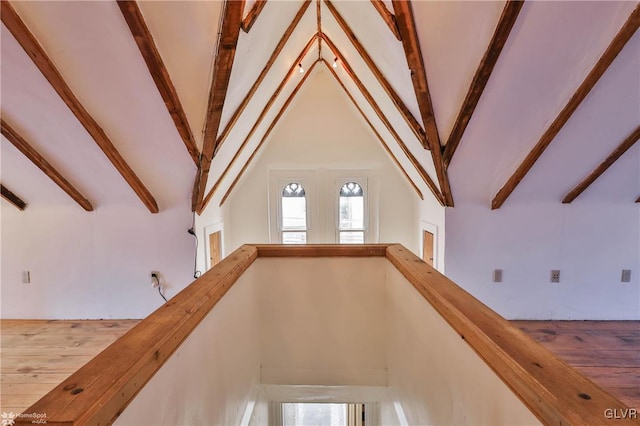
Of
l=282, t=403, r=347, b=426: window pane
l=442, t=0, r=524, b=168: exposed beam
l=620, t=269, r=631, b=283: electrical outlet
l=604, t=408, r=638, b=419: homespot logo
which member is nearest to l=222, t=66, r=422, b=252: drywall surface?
l=442, t=0, r=524, b=168: exposed beam

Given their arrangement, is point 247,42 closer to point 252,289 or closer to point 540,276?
point 252,289

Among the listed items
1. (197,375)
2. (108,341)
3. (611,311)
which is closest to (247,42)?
(197,375)

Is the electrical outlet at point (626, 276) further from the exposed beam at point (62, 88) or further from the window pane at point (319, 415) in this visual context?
the exposed beam at point (62, 88)

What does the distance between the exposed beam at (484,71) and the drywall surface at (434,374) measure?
146 cm

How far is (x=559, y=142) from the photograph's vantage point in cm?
295

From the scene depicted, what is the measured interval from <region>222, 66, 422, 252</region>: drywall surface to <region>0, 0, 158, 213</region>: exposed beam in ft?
7.05

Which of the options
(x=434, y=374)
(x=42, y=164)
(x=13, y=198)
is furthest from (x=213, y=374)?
(x=13, y=198)

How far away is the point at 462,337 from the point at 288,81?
3.67m

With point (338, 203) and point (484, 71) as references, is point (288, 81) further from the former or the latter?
point (484, 71)

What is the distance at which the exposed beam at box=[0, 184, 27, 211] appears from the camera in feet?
12.1

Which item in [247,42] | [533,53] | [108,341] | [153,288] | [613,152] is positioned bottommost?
[108,341]

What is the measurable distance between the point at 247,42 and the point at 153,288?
3.22m

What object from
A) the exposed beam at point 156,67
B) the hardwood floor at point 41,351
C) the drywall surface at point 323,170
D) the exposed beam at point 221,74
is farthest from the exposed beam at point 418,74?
the hardwood floor at point 41,351

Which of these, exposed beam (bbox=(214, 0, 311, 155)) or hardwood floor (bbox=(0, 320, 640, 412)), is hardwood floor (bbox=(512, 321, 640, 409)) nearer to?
hardwood floor (bbox=(0, 320, 640, 412))
